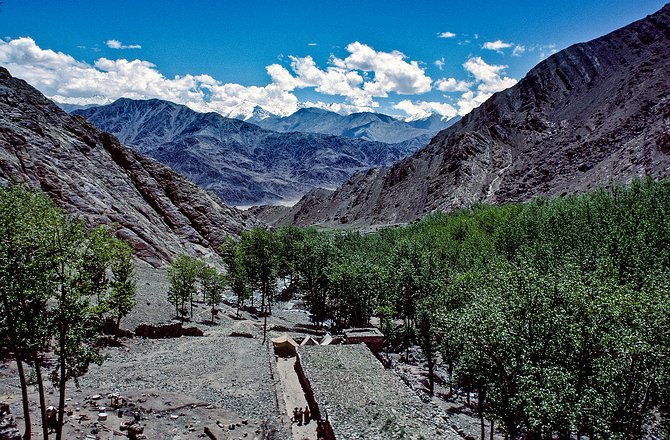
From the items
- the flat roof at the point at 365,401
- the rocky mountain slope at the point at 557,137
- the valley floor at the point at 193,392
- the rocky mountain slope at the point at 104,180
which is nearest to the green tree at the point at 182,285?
the valley floor at the point at 193,392

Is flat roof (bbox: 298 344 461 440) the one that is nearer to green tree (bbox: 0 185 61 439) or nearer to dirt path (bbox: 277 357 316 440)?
dirt path (bbox: 277 357 316 440)

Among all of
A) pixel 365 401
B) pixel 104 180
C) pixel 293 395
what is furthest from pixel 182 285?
pixel 104 180

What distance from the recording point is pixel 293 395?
84.9 feet

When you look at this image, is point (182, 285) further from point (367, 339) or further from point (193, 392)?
point (193, 392)

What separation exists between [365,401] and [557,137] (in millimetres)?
138875

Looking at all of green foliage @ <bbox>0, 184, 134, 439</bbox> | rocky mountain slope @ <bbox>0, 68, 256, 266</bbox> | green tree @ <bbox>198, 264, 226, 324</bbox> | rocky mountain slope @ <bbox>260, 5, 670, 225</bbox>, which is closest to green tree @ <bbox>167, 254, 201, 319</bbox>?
green tree @ <bbox>198, 264, 226, 324</bbox>

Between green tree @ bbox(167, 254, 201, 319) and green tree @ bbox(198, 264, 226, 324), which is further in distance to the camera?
green tree @ bbox(198, 264, 226, 324)

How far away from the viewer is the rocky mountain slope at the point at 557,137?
109750mm

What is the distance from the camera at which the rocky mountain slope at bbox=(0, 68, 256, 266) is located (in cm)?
6091

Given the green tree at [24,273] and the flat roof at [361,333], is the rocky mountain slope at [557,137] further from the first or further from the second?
the green tree at [24,273]

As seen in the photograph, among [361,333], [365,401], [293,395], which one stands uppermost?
[361,333]

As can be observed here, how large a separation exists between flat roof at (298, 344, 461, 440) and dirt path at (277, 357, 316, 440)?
1.25 meters

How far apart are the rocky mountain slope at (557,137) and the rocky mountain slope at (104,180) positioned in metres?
78.3

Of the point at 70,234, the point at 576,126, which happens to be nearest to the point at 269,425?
the point at 70,234
